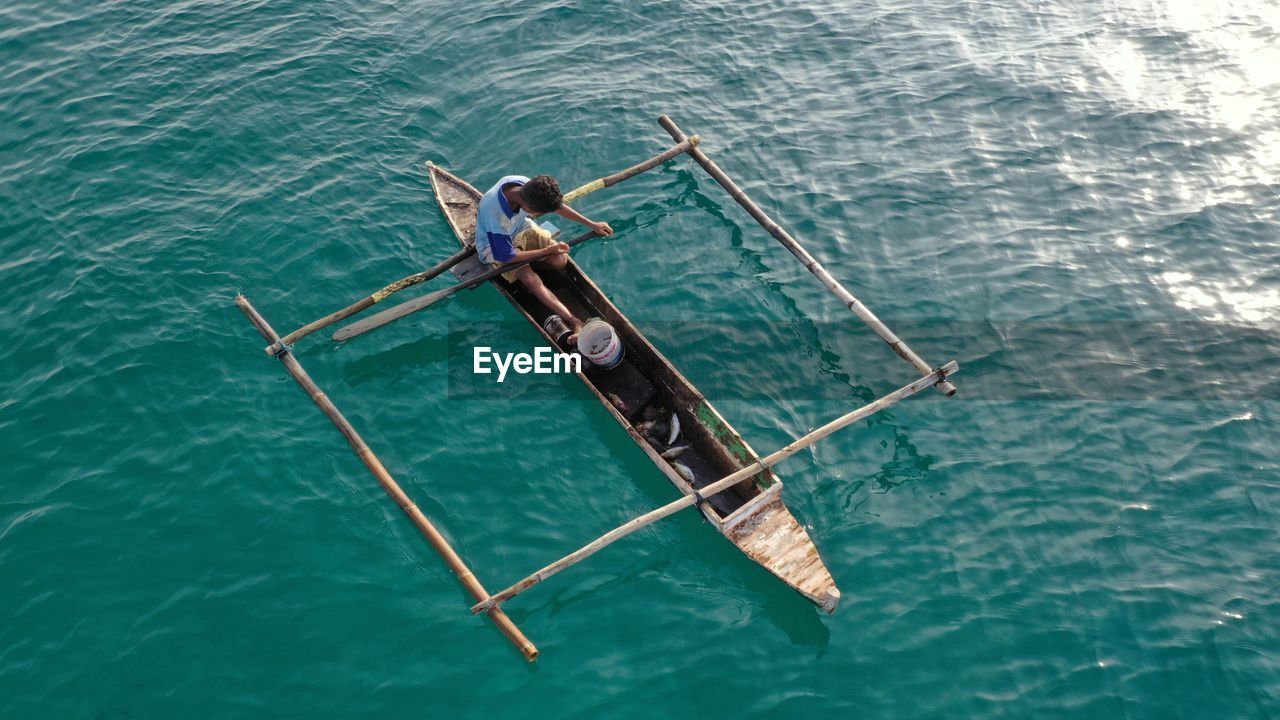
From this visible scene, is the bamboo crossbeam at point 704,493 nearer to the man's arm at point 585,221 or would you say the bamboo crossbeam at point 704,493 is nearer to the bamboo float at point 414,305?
the bamboo float at point 414,305

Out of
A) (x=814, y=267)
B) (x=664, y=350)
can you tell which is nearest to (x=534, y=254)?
(x=664, y=350)

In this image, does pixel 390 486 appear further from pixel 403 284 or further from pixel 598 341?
pixel 403 284

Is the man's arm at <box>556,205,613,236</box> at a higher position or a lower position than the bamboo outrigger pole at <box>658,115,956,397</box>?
higher

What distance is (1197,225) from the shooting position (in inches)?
601

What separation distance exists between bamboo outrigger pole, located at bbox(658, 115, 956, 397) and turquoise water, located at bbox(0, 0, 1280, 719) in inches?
22.3

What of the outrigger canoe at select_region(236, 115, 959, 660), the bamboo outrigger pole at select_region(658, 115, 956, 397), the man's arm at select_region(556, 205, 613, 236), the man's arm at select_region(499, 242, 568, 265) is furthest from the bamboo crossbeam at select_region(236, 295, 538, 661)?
the bamboo outrigger pole at select_region(658, 115, 956, 397)

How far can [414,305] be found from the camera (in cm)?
1334

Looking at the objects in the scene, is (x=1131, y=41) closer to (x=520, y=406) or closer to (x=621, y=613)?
(x=520, y=406)

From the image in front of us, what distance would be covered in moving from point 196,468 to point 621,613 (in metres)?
6.53

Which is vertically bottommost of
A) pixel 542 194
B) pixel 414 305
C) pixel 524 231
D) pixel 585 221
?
pixel 414 305

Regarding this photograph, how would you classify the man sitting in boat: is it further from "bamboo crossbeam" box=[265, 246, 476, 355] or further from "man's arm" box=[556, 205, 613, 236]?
"bamboo crossbeam" box=[265, 246, 476, 355]

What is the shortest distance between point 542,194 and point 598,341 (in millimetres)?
2396

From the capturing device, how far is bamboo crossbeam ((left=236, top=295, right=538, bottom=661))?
9758mm

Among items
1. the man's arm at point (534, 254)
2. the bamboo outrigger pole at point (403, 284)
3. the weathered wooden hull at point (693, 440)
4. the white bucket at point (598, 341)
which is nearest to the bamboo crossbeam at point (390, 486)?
the bamboo outrigger pole at point (403, 284)
